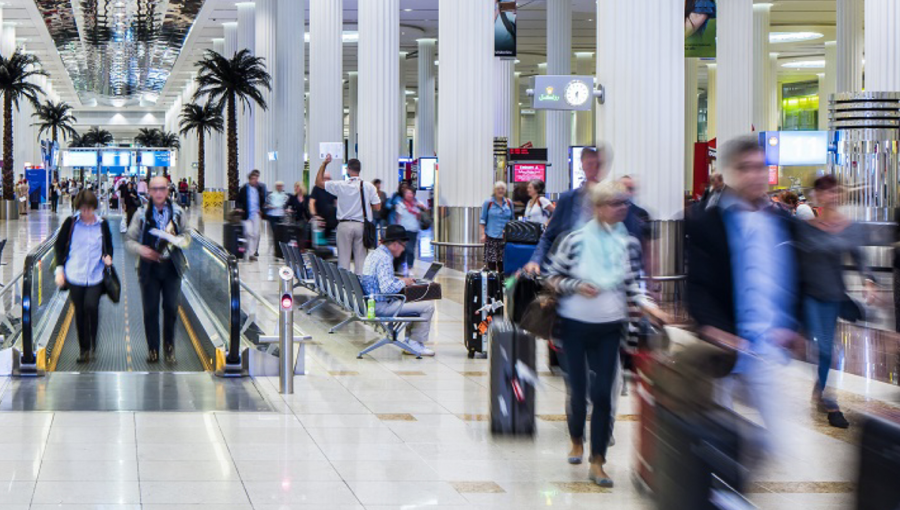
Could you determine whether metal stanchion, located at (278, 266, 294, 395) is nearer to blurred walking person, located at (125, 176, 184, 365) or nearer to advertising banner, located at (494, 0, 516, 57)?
blurred walking person, located at (125, 176, 184, 365)

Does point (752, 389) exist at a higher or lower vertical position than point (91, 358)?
higher

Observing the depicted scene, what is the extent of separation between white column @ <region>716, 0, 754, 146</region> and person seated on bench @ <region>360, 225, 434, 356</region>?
57.2 ft

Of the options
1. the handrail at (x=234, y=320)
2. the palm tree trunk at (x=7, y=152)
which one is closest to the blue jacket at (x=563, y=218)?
the handrail at (x=234, y=320)

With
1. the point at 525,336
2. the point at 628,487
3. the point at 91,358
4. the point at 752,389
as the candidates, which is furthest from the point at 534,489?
the point at 91,358

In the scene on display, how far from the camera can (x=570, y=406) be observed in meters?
6.83

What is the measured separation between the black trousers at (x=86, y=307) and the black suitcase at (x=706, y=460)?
8276 mm

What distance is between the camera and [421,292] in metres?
12.0

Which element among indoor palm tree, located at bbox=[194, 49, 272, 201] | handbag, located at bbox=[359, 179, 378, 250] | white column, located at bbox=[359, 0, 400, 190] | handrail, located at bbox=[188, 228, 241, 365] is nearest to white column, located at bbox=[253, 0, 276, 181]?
indoor palm tree, located at bbox=[194, 49, 272, 201]

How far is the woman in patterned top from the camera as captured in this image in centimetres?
645

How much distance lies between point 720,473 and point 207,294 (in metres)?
10.1

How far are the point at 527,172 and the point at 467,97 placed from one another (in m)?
16.6

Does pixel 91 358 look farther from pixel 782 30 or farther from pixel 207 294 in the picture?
pixel 782 30

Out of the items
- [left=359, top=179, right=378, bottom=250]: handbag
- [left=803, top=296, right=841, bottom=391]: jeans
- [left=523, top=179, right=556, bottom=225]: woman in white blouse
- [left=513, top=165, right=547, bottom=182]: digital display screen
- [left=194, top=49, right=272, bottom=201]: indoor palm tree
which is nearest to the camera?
[left=803, top=296, right=841, bottom=391]: jeans

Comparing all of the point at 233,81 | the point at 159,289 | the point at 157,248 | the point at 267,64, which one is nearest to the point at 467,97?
the point at 159,289
